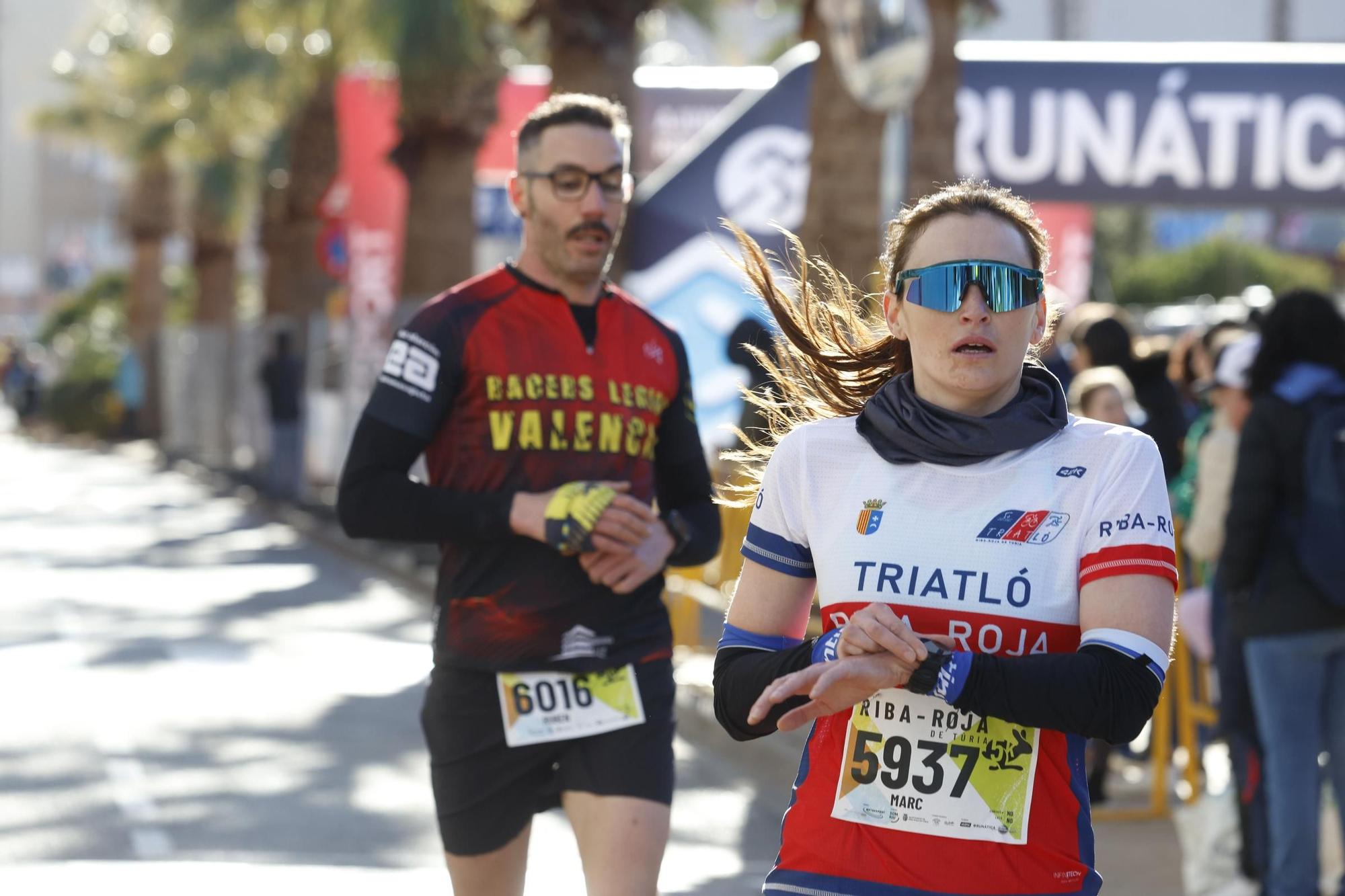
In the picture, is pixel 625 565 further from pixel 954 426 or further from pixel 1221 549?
pixel 1221 549

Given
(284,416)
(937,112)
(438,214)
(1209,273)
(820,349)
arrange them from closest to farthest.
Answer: (820,349)
(937,112)
(438,214)
(284,416)
(1209,273)

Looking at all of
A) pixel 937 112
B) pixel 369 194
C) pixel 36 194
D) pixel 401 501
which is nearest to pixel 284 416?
pixel 369 194

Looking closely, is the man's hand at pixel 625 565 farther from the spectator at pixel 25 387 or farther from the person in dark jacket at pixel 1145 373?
the spectator at pixel 25 387

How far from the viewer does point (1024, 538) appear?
2938mm

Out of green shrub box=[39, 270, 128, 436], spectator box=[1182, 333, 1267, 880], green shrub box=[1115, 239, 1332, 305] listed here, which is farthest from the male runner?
green shrub box=[1115, 239, 1332, 305]

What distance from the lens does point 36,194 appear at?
11481 centimetres

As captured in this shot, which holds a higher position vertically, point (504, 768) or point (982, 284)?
point (982, 284)

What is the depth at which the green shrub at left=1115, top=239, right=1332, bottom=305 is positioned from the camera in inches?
1907

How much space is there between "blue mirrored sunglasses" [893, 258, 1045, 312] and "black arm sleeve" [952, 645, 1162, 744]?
20.5 inches

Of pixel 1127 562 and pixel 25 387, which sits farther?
pixel 25 387

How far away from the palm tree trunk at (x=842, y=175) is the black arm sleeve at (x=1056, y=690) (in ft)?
25.4

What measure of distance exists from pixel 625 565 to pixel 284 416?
20.5 metres

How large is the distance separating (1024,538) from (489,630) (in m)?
1.85

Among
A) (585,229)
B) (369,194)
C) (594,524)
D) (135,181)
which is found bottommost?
(594,524)
